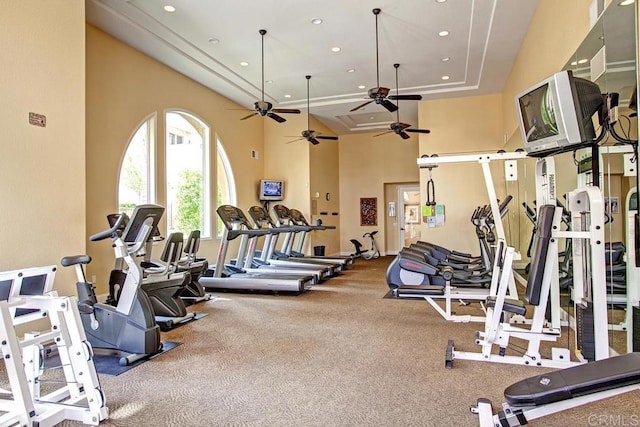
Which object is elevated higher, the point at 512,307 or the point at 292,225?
the point at 292,225

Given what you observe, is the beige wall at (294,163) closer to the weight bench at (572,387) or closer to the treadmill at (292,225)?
the treadmill at (292,225)

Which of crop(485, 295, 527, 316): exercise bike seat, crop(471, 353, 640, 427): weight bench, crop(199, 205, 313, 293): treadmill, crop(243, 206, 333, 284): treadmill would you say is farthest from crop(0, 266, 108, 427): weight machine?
crop(243, 206, 333, 284): treadmill

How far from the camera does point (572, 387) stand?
156 cm

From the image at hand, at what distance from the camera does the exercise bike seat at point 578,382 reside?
1511 millimetres

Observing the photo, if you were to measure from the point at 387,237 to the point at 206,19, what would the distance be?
8587 millimetres

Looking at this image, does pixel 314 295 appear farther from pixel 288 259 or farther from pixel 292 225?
pixel 292 225

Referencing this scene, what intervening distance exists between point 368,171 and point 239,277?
7199mm

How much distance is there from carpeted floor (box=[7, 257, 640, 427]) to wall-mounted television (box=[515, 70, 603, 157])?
1719 millimetres

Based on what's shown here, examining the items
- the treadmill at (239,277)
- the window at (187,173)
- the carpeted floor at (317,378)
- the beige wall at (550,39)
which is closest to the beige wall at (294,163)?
the window at (187,173)

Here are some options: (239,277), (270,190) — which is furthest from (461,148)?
(239,277)

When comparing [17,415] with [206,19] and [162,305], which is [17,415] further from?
[206,19]

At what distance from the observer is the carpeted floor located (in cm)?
235

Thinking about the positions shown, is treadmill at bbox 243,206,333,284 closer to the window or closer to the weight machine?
the window

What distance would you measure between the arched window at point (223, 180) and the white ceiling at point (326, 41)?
52.3 inches
